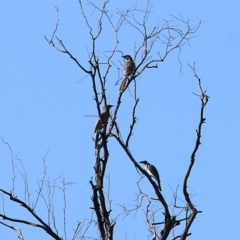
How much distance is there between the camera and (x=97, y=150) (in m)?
6.87

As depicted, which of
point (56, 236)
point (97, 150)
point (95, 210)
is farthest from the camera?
point (97, 150)

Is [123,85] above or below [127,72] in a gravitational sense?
below

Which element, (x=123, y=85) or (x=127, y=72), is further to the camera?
(x=127, y=72)

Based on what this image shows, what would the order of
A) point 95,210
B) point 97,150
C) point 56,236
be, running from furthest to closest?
1. point 97,150
2. point 95,210
3. point 56,236

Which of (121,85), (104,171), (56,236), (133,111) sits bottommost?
(56,236)

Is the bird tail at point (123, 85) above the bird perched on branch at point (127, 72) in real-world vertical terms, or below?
below

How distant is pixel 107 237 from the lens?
20.6 ft

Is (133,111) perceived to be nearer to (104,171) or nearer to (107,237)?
(104,171)

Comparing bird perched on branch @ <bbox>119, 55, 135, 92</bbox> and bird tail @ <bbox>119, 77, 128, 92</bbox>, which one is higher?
bird perched on branch @ <bbox>119, 55, 135, 92</bbox>

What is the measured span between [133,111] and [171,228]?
115cm

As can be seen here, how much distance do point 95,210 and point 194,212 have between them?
2.96 ft

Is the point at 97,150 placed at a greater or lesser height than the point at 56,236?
greater

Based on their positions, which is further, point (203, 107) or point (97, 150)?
point (97, 150)

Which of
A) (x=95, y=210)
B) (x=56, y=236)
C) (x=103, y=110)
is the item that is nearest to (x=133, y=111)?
(x=103, y=110)
